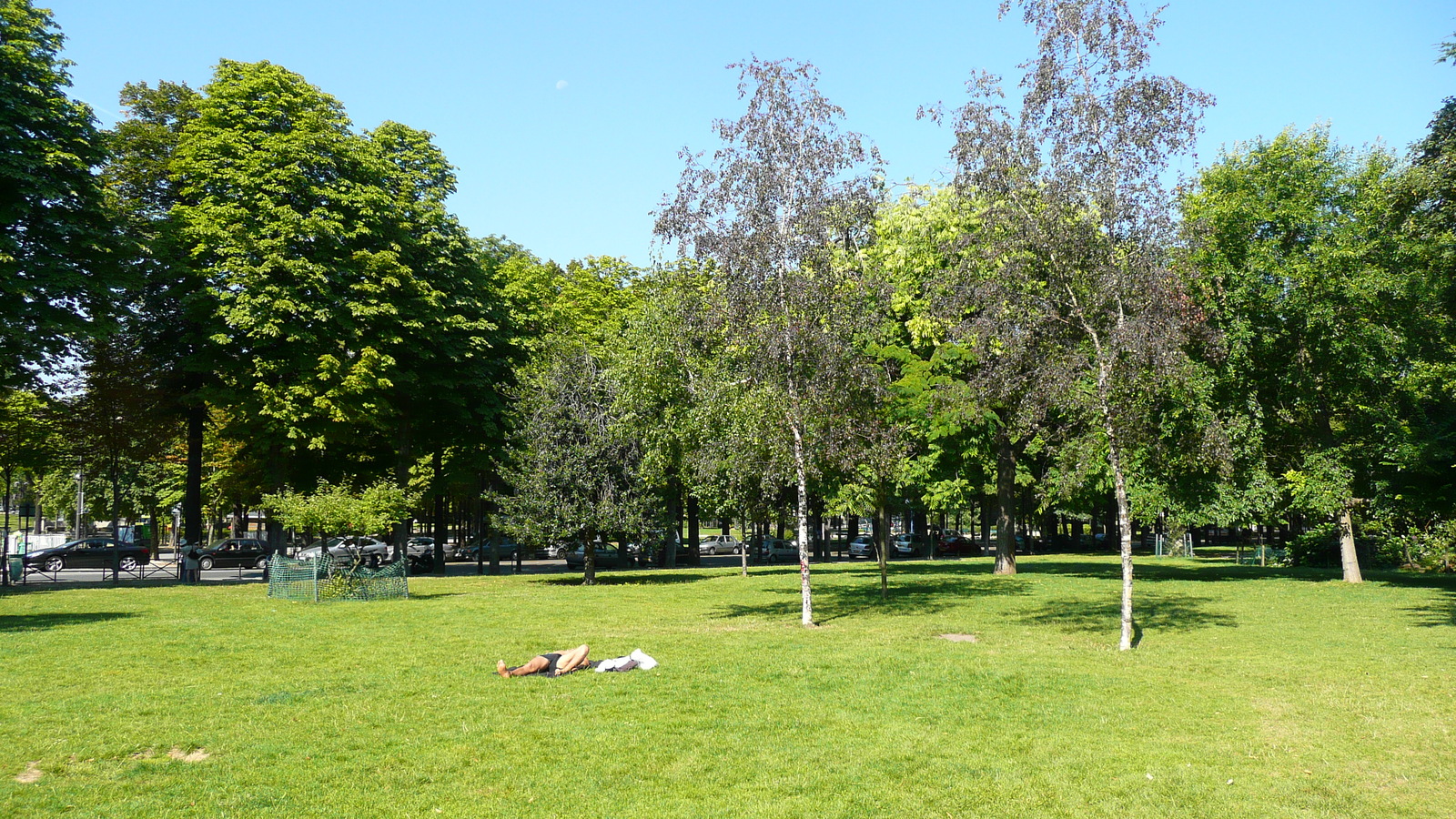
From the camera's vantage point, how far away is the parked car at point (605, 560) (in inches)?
1983

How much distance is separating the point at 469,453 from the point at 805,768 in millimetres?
32883

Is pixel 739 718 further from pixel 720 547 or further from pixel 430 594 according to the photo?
pixel 720 547

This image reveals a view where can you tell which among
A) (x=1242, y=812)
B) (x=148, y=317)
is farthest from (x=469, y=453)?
(x=1242, y=812)

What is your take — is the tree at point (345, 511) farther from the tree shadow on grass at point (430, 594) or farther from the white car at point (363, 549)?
the white car at point (363, 549)

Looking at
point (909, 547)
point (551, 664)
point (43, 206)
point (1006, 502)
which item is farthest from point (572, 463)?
point (909, 547)

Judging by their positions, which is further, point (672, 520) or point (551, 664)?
point (672, 520)

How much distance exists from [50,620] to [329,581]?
21.0 ft

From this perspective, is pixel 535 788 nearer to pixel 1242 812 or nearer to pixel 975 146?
pixel 1242 812

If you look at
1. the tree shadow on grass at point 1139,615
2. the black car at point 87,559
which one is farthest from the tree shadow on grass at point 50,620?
the tree shadow on grass at point 1139,615

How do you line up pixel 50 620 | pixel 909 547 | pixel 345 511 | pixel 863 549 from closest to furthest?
1. pixel 50 620
2. pixel 345 511
3. pixel 863 549
4. pixel 909 547

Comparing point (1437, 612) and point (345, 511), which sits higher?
point (345, 511)

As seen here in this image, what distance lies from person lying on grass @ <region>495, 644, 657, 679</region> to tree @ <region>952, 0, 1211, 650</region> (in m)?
7.25

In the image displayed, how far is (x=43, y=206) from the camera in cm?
2767

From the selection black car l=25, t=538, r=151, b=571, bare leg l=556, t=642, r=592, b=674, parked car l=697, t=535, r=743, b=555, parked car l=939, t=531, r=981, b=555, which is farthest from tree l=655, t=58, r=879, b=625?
parked car l=697, t=535, r=743, b=555
